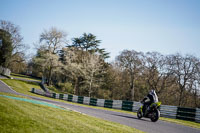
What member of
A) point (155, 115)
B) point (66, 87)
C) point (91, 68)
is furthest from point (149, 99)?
point (66, 87)

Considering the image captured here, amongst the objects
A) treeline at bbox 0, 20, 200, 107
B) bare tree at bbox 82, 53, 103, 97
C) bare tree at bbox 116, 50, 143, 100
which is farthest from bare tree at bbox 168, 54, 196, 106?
bare tree at bbox 82, 53, 103, 97

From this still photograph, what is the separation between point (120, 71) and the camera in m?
49.3

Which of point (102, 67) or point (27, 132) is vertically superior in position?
point (102, 67)

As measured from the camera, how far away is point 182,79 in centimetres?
3753

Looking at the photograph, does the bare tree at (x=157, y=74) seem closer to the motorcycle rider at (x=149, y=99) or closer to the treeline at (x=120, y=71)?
the treeline at (x=120, y=71)

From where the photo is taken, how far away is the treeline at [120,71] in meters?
37.6

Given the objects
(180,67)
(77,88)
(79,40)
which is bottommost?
(77,88)

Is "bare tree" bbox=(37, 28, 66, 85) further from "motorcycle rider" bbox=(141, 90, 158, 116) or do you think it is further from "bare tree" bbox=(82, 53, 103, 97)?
"motorcycle rider" bbox=(141, 90, 158, 116)

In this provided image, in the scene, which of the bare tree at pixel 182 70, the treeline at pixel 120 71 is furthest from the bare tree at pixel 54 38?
the bare tree at pixel 182 70

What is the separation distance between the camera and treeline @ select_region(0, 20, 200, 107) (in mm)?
37594

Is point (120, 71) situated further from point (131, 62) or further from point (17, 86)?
point (17, 86)

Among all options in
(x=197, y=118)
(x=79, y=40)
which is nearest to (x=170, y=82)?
(x=197, y=118)

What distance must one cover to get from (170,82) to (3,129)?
3795 cm

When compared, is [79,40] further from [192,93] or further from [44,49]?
[192,93]
